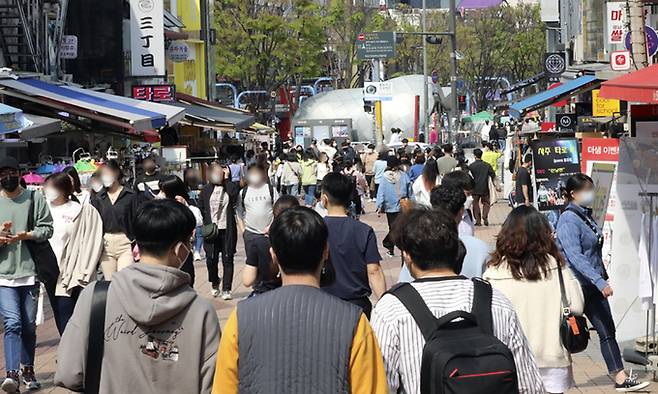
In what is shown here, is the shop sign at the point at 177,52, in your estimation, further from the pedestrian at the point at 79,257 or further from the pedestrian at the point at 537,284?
the pedestrian at the point at 537,284

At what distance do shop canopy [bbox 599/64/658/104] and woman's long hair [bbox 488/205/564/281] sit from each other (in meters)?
3.00

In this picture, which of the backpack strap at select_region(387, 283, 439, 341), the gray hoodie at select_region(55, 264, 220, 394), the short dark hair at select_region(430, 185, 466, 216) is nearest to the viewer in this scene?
the backpack strap at select_region(387, 283, 439, 341)

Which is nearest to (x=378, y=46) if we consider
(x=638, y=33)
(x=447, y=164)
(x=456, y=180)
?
(x=447, y=164)

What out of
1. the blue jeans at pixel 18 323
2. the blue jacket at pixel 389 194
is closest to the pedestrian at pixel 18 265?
the blue jeans at pixel 18 323

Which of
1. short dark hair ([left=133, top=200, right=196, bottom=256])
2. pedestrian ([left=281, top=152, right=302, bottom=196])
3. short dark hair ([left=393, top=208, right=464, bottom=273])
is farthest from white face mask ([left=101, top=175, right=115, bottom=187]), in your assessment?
pedestrian ([left=281, top=152, right=302, bottom=196])

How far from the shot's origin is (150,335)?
15.3 feet

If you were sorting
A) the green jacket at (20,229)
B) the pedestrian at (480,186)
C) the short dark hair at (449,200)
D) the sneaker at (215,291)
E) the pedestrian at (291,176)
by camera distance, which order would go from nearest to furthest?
the short dark hair at (449,200)
the green jacket at (20,229)
the sneaker at (215,291)
the pedestrian at (480,186)
the pedestrian at (291,176)

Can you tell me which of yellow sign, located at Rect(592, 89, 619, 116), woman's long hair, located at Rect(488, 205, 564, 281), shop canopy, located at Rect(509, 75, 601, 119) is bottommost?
woman's long hair, located at Rect(488, 205, 564, 281)

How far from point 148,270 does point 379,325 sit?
888mm

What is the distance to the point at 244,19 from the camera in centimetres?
5544

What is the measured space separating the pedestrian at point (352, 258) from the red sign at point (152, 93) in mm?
22454

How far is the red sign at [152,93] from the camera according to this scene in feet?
96.5

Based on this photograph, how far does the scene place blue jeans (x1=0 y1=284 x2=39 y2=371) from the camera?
9.28 meters

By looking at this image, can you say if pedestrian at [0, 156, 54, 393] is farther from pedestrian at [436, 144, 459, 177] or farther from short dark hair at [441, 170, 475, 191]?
pedestrian at [436, 144, 459, 177]
